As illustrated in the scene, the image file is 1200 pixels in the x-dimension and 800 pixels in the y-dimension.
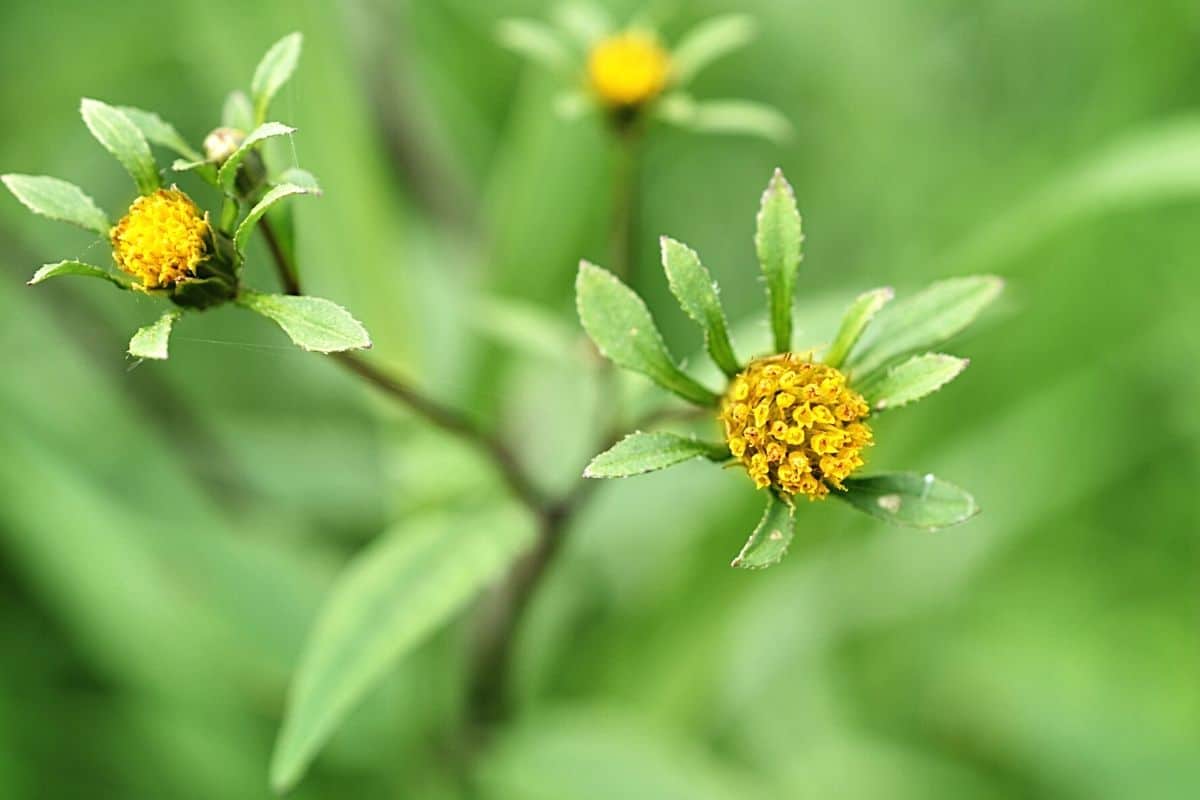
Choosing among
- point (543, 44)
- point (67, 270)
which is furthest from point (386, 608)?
point (543, 44)

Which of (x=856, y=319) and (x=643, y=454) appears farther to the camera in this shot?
(x=856, y=319)

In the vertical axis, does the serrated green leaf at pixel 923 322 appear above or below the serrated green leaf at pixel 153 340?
above

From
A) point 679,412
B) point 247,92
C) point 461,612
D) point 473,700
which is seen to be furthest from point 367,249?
point 679,412

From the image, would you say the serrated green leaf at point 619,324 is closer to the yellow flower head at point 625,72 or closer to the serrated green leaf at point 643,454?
the serrated green leaf at point 643,454

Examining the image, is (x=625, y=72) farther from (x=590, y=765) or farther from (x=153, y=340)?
(x=590, y=765)

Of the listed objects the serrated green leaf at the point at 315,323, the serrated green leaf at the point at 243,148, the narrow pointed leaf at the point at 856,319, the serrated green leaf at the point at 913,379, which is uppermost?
the narrow pointed leaf at the point at 856,319

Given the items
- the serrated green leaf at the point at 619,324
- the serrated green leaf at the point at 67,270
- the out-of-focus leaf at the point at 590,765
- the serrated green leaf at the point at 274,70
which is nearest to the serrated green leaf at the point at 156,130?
the serrated green leaf at the point at 274,70
